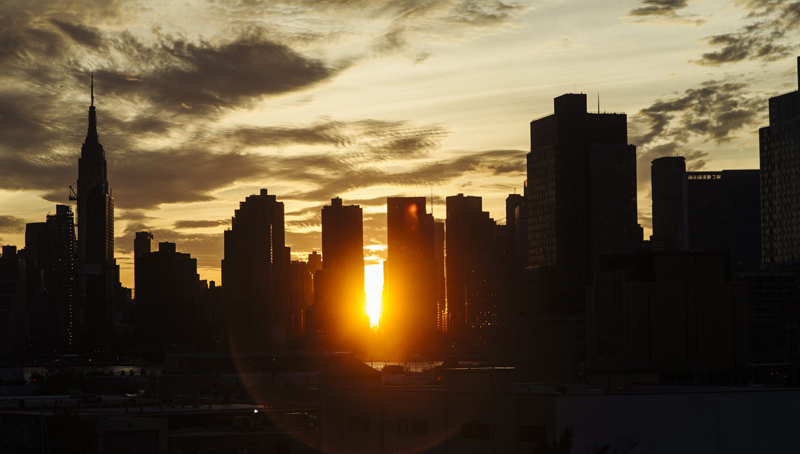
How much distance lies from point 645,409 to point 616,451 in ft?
17.2

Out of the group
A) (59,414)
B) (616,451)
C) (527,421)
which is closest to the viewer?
(616,451)

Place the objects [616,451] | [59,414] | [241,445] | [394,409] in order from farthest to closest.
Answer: [241,445] < [59,414] < [394,409] < [616,451]

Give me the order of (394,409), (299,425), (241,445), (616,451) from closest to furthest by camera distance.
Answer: (616,451) → (394,409) → (241,445) → (299,425)

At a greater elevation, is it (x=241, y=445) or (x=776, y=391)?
(x=776, y=391)

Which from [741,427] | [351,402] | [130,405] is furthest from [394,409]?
[130,405]

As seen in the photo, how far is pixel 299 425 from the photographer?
A: 5133 inches

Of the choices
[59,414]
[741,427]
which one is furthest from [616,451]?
[59,414]

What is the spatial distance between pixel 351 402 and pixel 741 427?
35.0 meters

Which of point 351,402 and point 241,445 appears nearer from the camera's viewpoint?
point 351,402

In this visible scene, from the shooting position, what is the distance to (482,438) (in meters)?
83.6

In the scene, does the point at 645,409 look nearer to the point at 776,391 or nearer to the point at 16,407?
the point at 776,391

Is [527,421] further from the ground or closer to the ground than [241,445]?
further from the ground

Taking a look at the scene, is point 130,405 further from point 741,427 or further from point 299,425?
point 741,427

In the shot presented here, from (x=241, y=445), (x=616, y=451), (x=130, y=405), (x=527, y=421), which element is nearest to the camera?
(x=616, y=451)
